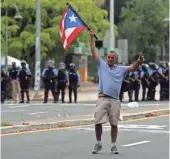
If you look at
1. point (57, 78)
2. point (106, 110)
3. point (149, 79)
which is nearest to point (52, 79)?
point (57, 78)

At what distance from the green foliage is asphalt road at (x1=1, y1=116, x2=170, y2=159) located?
24214mm

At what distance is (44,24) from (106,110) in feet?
99.3

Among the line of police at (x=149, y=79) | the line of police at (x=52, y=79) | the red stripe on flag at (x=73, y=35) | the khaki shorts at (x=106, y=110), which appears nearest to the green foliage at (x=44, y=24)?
the line of police at (x=149, y=79)

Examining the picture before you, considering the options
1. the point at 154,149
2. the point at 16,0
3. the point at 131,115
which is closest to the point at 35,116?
the point at 131,115

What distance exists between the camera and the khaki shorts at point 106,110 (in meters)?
9.82

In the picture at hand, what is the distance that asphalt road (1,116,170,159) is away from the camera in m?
9.73

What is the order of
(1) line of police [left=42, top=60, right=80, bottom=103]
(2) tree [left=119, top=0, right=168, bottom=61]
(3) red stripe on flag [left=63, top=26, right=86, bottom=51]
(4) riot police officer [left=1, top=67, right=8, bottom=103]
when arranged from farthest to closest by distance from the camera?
(2) tree [left=119, top=0, right=168, bottom=61]
(4) riot police officer [left=1, top=67, right=8, bottom=103]
(1) line of police [left=42, top=60, right=80, bottom=103]
(3) red stripe on flag [left=63, top=26, right=86, bottom=51]

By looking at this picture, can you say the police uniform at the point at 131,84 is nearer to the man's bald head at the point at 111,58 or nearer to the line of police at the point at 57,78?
the line of police at the point at 57,78

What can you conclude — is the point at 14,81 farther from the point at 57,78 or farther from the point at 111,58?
the point at 111,58

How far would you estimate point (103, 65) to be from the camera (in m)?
9.93

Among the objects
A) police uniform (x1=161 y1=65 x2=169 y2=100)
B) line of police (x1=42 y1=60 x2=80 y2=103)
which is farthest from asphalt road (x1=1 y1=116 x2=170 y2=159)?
police uniform (x1=161 y1=65 x2=169 y2=100)

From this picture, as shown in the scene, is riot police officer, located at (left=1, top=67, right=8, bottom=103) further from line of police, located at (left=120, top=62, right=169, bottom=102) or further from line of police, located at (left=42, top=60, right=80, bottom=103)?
line of police, located at (left=120, top=62, right=169, bottom=102)

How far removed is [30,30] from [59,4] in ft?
9.34

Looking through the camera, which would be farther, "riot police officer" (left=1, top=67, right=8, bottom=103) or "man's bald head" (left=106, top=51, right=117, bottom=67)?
"riot police officer" (left=1, top=67, right=8, bottom=103)
